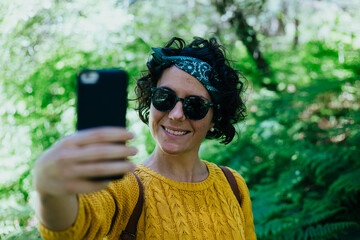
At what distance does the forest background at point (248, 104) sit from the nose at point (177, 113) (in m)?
1.23

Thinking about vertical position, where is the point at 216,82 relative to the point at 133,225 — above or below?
above

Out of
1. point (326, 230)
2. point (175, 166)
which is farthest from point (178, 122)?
point (326, 230)

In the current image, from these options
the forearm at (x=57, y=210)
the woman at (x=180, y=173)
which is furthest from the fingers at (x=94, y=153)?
the woman at (x=180, y=173)

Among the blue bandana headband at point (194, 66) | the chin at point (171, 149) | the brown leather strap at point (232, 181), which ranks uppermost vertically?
the blue bandana headband at point (194, 66)

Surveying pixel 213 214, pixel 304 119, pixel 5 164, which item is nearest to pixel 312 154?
pixel 304 119

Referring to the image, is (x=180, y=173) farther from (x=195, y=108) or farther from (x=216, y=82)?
(x=216, y=82)

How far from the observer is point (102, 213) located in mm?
1202

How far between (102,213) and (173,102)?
75cm

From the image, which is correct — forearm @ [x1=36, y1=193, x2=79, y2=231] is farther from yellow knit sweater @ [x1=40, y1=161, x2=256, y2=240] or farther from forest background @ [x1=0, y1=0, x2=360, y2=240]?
forest background @ [x1=0, y1=0, x2=360, y2=240]

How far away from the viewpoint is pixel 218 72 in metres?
2.01

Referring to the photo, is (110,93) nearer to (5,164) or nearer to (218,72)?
(218,72)

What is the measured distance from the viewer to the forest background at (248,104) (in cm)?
334

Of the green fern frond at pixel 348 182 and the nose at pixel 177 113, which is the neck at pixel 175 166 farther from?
the green fern frond at pixel 348 182

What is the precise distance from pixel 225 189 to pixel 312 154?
2239mm
